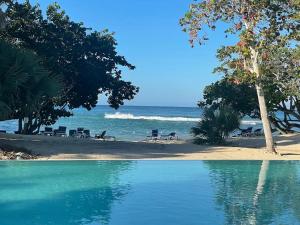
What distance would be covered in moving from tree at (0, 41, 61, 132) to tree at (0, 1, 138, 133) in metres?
7.14

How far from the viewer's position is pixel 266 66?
896 inches

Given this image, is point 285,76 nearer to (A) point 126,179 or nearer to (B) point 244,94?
(B) point 244,94

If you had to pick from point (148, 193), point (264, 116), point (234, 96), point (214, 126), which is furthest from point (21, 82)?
point (234, 96)

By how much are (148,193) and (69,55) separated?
1777cm

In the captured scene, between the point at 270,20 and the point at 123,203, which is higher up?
the point at 270,20

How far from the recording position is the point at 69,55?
29484 millimetres

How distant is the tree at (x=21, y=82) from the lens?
Answer: 18.7m

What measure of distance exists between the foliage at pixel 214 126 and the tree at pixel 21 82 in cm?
951

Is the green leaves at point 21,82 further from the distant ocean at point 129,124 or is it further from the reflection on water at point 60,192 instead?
the distant ocean at point 129,124

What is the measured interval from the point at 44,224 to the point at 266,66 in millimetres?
15661

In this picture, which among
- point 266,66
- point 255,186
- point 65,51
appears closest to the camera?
point 255,186

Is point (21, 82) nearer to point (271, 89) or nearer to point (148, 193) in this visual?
point (148, 193)

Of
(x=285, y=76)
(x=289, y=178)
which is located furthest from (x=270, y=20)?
(x=289, y=178)

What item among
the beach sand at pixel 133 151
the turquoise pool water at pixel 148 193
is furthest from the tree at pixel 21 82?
the turquoise pool water at pixel 148 193
